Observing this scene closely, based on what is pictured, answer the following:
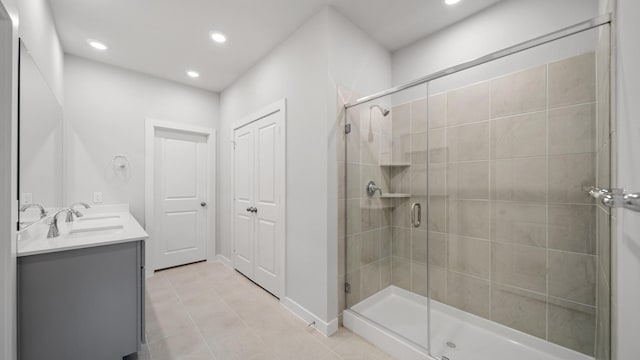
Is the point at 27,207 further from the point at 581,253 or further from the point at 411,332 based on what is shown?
the point at 581,253

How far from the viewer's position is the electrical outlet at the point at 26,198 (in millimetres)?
1384

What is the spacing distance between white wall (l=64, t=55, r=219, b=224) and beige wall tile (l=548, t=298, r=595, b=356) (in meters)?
4.30

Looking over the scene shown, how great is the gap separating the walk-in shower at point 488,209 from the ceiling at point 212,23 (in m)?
0.64

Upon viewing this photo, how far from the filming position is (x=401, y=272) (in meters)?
2.48

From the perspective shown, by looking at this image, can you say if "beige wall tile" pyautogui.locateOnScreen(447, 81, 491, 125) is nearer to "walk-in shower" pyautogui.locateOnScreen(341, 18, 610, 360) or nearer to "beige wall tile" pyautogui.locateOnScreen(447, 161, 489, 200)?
"walk-in shower" pyautogui.locateOnScreen(341, 18, 610, 360)

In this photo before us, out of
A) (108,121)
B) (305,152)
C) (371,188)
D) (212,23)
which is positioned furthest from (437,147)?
(108,121)

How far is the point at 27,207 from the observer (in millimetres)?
1479

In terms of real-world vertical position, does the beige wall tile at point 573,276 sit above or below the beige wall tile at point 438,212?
below

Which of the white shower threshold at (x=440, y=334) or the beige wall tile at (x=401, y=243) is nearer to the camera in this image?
the white shower threshold at (x=440, y=334)

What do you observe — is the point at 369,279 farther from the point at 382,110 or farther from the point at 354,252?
the point at 382,110

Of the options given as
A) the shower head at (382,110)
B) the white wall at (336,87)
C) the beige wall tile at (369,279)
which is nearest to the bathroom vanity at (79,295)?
the white wall at (336,87)

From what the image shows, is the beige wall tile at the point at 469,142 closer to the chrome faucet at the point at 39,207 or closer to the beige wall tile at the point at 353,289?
the beige wall tile at the point at 353,289

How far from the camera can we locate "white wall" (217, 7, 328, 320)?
81.4 inches

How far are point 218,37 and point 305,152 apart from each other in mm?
1523
